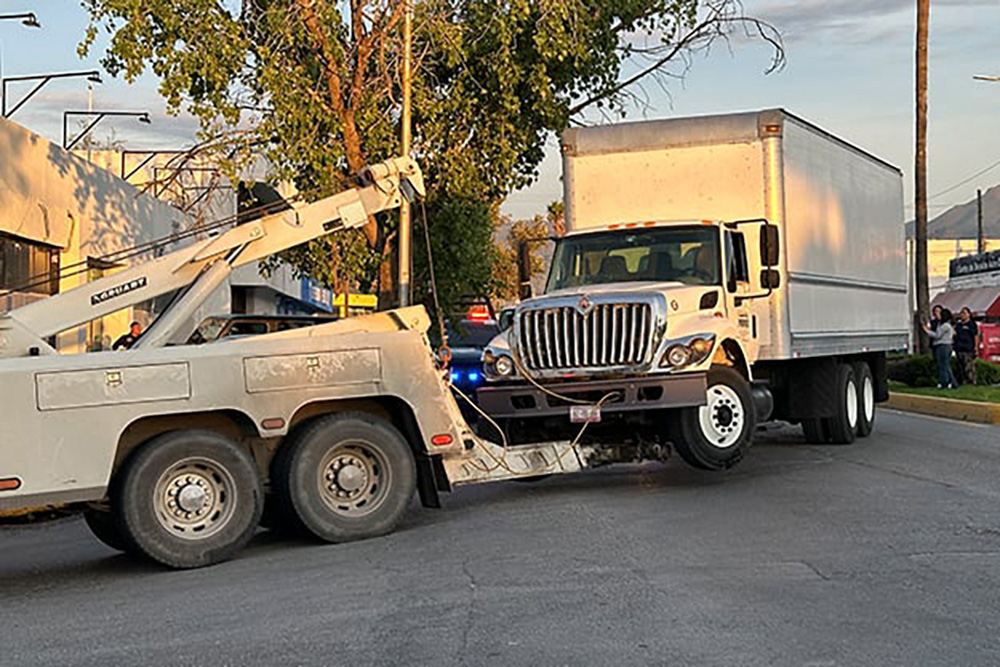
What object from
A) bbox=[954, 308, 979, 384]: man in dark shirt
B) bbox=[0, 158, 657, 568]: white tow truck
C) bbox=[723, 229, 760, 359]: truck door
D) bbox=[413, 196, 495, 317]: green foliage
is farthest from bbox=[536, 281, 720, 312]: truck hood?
bbox=[954, 308, 979, 384]: man in dark shirt

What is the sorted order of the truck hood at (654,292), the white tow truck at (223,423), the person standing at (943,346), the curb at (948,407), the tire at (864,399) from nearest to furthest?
the white tow truck at (223,423)
the truck hood at (654,292)
the tire at (864,399)
the curb at (948,407)
the person standing at (943,346)

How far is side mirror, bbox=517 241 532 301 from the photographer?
1496 cm

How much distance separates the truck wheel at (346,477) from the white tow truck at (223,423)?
11mm

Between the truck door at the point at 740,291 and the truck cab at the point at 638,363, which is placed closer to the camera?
the truck cab at the point at 638,363

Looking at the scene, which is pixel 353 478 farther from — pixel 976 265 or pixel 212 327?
pixel 976 265

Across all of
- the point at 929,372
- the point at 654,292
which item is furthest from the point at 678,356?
the point at 929,372

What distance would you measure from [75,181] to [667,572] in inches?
764

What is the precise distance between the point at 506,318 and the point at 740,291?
245 centimetres

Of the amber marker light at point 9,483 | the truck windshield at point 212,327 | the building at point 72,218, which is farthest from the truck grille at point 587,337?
the amber marker light at point 9,483

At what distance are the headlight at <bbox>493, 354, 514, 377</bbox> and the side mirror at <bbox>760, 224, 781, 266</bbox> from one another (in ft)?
9.67

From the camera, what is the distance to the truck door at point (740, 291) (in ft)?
45.6

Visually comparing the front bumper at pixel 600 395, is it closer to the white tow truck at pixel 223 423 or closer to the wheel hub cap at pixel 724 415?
the wheel hub cap at pixel 724 415

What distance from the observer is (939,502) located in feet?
38.1

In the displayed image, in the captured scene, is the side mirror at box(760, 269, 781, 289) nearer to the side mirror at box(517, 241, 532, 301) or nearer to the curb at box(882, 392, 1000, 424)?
the side mirror at box(517, 241, 532, 301)
